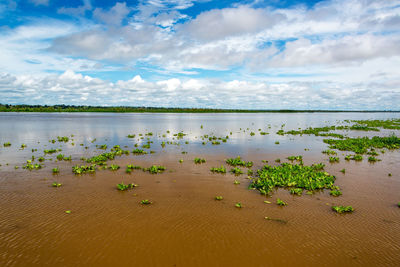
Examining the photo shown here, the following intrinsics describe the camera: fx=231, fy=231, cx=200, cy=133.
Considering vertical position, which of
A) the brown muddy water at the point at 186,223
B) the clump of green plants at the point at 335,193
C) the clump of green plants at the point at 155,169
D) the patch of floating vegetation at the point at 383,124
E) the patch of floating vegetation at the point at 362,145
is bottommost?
the brown muddy water at the point at 186,223

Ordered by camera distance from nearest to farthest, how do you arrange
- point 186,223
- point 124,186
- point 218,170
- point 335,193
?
point 186,223 → point 335,193 → point 124,186 → point 218,170

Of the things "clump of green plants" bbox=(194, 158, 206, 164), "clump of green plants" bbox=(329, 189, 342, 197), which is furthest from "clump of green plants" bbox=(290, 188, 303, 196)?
"clump of green plants" bbox=(194, 158, 206, 164)

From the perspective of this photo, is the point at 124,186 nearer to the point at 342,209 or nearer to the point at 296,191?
the point at 296,191

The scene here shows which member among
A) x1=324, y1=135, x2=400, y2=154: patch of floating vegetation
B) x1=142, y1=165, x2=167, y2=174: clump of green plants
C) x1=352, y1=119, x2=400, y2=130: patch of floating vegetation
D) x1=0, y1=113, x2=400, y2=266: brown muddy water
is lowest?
x1=0, y1=113, x2=400, y2=266: brown muddy water

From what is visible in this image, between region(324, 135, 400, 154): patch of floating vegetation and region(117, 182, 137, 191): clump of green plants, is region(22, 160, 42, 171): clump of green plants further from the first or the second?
region(324, 135, 400, 154): patch of floating vegetation

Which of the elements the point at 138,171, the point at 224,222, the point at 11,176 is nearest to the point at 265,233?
Answer: the point at 224,222

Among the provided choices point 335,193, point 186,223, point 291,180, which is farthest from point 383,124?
point 186,223

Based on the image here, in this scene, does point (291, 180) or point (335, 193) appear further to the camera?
point (291, 180)

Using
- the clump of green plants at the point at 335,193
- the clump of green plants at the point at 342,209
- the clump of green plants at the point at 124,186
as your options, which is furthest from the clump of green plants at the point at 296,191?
the clump of green plants at the point at 124,186

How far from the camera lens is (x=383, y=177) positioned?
1788cm

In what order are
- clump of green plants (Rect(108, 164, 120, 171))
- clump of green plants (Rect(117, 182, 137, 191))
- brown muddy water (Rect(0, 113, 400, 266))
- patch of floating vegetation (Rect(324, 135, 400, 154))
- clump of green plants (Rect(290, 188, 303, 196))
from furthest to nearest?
patch of floating vegetation (Rect(324, 135, 400, 154)), clump of green plants (Rect(108, 164, 120, 171)), clump of green plants (Rect(117, 182, 137, 191)), clump of green plants (Rect(290, 188, 303, 196)), brown muddy water (Rect(0, 113, 400, 266))

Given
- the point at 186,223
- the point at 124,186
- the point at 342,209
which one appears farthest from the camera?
the point at 124,186

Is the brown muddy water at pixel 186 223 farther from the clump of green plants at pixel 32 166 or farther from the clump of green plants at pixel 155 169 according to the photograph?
the clump of green plants at pixel 155 169

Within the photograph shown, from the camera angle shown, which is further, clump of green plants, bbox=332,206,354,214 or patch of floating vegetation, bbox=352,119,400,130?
patch of floating vegetation, bbox=352,119,400,130
